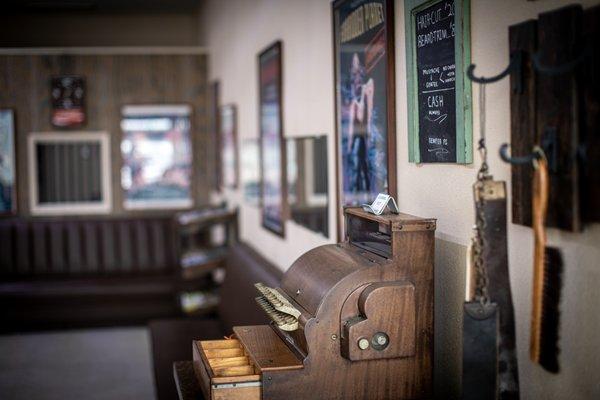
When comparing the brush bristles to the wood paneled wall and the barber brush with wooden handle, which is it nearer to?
the barber brush with wooden handle

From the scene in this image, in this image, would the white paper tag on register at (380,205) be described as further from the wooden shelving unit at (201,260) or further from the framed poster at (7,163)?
the framed poster at (7,163)

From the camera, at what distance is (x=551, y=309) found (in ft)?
6.36

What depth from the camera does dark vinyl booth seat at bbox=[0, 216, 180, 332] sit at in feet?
23.9

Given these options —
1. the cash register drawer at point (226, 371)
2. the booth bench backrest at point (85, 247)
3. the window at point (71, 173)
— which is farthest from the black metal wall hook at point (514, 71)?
the window at point (71, 173)

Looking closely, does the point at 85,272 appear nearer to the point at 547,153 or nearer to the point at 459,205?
the point at 459,205

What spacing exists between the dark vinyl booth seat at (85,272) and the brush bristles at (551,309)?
18.5 feet

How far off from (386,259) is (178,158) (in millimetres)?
6294

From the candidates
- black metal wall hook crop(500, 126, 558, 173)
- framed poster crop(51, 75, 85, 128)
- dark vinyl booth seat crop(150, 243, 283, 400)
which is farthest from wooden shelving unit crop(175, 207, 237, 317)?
black metal wall hook crop(500, 126, 558, 173)

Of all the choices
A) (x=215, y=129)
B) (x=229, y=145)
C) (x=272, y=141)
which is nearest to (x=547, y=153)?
(x=272, y=141)

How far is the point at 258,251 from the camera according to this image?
5.69 meters

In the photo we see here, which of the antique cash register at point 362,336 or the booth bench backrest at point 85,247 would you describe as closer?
the antique cash register at point 362,336

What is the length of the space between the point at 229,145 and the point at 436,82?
15.0 ft

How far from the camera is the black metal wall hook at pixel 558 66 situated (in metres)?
1.74

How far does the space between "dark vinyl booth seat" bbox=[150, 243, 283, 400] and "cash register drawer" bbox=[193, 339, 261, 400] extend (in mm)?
1185
